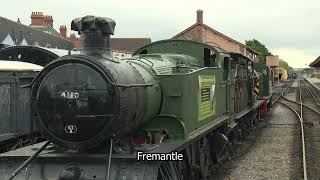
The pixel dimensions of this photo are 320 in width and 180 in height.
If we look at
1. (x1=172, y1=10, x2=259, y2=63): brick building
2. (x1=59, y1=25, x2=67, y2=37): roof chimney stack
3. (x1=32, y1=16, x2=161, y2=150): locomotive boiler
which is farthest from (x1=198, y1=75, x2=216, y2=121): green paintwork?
(x1=172, y1=10, x2=259, y2=63): brick building

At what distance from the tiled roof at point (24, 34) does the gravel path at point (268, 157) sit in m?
8.31

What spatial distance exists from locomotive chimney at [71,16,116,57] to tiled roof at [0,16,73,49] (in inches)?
426

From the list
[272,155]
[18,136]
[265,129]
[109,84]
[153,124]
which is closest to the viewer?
[109,84]

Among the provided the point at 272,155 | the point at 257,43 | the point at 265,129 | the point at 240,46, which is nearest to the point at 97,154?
the point at 272,155

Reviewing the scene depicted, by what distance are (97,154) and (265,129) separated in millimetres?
13222

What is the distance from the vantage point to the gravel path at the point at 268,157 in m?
10.1

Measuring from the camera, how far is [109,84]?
19.3ft

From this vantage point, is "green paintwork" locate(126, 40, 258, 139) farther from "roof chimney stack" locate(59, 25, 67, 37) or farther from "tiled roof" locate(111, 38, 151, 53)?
"tiled roof" locate(111, 38, 151, 53)

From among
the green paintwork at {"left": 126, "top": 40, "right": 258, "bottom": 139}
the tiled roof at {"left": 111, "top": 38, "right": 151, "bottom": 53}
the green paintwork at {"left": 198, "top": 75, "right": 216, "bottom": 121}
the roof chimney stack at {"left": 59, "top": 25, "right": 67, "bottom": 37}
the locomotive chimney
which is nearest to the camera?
the locomotive chimney

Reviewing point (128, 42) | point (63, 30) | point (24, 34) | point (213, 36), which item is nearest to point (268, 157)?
point (24, 34)

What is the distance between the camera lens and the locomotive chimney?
6148 mm

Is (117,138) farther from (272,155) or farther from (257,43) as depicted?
(257,43)

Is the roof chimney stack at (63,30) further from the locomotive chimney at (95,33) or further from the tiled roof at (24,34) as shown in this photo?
the locomotive chimney at (95,33)

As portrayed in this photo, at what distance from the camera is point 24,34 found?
19.6 metres
